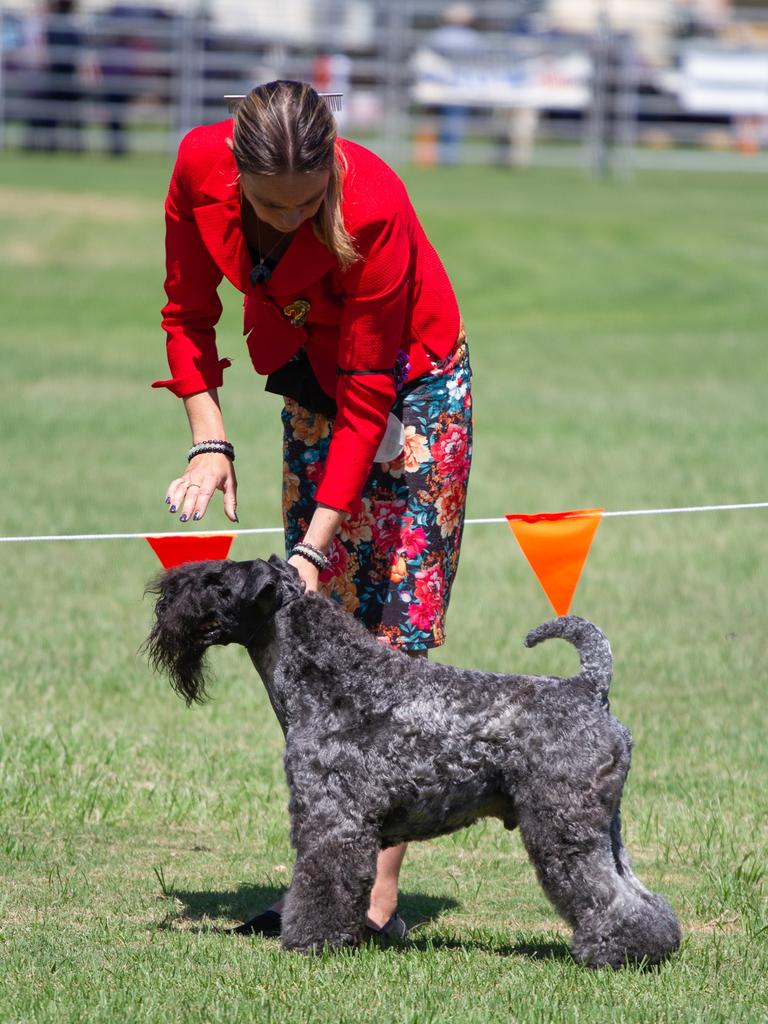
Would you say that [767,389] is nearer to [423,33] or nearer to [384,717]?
[384,717]

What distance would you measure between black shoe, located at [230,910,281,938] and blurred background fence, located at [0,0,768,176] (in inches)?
1041

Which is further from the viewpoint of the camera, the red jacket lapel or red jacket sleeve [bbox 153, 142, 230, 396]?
red jacket sleeve [bbox 153, 142, 230, 396]

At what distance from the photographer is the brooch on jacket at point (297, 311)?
473cm

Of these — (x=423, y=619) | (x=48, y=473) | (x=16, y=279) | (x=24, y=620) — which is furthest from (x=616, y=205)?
(x=423, y=619)

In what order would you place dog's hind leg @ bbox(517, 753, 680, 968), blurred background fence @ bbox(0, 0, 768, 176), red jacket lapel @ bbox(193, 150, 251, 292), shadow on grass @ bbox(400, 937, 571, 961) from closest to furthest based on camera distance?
dog's hind leg @ bbox(517, 753, 680, 968)
red jacket lapel @ bbox(193, 150, 251, 292)
shadow on grass @ bbox(400, 937, 571, 961)
blurred background fence @ bbox(0, 0, 768, 176)

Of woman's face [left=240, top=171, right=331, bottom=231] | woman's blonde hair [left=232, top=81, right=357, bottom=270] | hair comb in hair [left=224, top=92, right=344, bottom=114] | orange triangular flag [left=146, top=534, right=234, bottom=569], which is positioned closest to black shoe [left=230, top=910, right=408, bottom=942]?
orange triangular flag [left=146, top=534, right=234, bottom=569]

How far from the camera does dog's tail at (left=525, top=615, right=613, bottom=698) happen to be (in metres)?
4.52

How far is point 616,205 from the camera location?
26000mm

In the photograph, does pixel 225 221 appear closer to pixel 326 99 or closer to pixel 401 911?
pixel 326 99

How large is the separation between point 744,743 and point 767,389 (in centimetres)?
978

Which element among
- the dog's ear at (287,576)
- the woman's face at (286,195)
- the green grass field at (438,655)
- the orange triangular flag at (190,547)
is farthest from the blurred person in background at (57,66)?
the dog's ear at (287,576)

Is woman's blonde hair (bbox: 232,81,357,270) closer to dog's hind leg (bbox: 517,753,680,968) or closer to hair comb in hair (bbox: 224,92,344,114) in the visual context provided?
hair comb in hair (bbox: 224,92,344,114)

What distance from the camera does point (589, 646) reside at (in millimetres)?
4555

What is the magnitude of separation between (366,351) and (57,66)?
2694cm
